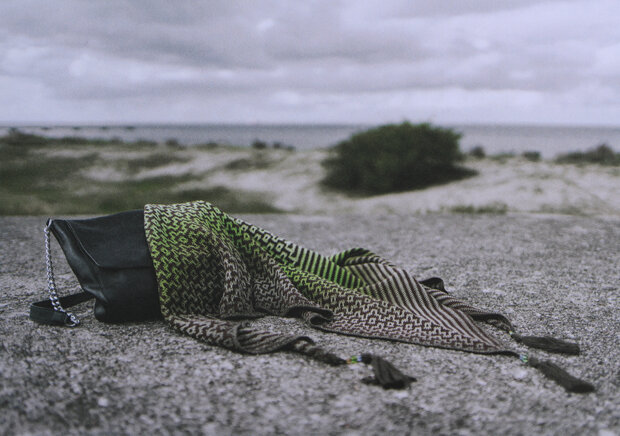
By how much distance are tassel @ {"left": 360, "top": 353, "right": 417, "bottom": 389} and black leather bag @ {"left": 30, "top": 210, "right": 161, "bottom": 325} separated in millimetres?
1493

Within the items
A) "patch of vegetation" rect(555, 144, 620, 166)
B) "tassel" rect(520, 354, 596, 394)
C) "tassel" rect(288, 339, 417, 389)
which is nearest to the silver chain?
"tassel" rect(288, 339, 417, 389)

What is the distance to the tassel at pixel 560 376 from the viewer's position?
7.50 feet

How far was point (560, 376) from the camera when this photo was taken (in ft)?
7.79

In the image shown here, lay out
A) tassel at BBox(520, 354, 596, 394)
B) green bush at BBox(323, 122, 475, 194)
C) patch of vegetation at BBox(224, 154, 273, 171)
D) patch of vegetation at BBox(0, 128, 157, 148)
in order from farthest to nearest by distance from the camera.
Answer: patch of vegetation at BBox(0, 128, 157, 148) < patch of vegetation at BBox(224, 154, 273, 171) < green bush at BBox(323, 122, 475, 194) < tassel at BBox(520, 354, 596, 394)

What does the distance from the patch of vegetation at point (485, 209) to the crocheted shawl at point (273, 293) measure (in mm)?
6426

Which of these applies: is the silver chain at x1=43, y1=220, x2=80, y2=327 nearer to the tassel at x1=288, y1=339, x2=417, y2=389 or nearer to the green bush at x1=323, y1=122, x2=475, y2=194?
the tassel at x1=288, y1=339, x2=417, y2=389

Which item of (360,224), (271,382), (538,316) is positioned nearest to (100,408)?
(271,382)

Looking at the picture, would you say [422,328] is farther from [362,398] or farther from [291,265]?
[291,265]

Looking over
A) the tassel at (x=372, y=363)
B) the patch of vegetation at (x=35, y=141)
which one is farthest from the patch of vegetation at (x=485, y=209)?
the patch of vegetation at (x=35, y=141)

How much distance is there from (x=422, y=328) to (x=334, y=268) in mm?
916

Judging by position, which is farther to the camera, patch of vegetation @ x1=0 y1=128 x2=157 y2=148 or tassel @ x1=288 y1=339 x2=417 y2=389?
patch of vegetation @ x1=0 y1=128 x2=157 y2=148

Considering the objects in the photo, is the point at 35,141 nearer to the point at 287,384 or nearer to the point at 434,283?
the point at 434,283

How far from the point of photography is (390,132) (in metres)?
15.0

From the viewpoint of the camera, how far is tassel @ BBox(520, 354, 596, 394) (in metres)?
2.29
